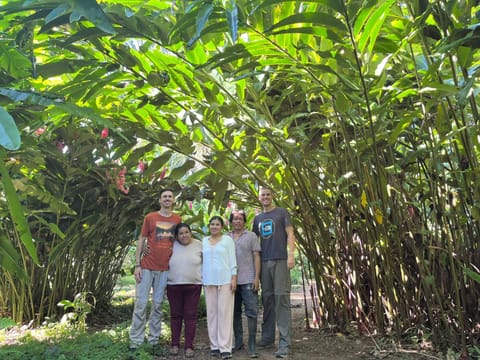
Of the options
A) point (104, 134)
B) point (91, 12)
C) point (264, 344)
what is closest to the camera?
point (91, 12)

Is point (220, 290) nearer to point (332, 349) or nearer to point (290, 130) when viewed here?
point (332, 349)

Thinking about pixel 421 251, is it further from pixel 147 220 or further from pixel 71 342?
pixel 71 342

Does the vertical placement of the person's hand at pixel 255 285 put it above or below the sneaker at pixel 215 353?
above

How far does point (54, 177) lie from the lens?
12.1ft

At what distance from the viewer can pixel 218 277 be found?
2.91 meters

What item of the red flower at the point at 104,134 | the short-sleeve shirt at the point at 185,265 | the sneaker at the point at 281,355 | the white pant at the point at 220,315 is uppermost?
the red flower at the point at 104,134

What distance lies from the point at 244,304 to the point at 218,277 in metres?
0.30

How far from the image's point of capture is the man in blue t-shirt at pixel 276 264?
2873 mm

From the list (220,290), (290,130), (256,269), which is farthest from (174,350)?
(290,130)

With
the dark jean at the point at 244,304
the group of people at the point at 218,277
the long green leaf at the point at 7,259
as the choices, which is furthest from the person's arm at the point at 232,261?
the long green leaf at the point at 7,259

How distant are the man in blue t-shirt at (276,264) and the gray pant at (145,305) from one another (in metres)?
0.72

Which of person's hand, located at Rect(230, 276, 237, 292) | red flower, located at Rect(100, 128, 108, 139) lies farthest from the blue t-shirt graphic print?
red flower, located at Rect(100, 128, 108, 139)

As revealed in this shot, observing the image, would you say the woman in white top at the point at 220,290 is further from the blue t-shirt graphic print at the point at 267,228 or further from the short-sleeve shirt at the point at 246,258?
the blue t-shirt graphic print at the point at 267,228

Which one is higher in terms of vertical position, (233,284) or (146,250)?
(146,250)
